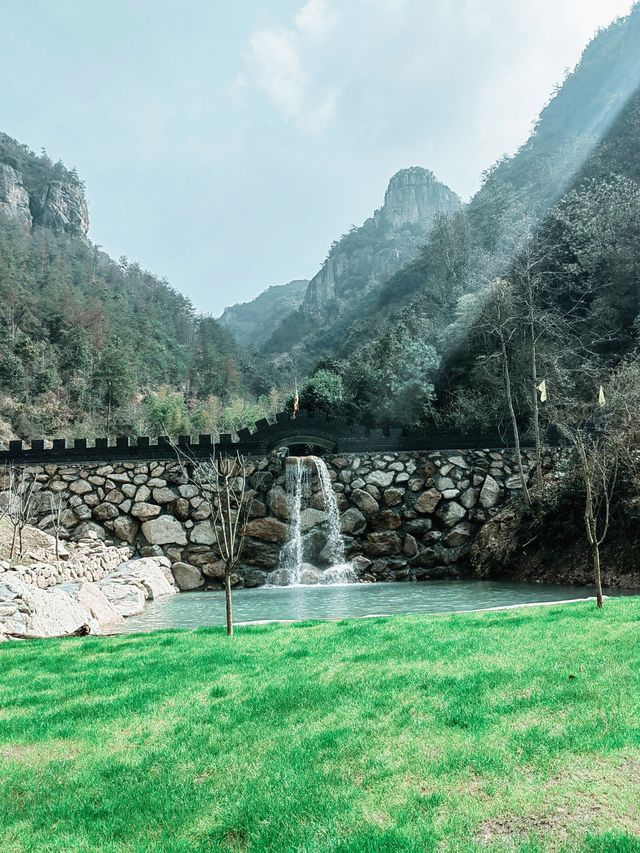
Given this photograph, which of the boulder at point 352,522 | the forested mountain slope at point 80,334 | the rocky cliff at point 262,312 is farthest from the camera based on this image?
the rocky cliff at point 262,312

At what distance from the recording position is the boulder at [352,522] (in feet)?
51.4

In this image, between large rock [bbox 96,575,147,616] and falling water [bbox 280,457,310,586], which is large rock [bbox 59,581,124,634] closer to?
large rock [bbox 96,575,147,616]

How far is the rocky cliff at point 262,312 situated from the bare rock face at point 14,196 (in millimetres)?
27478

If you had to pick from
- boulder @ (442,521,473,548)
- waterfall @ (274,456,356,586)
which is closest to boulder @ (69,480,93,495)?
waterfall @ (274,456,356,586)

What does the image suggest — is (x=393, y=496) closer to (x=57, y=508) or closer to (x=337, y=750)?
(x=57, y=508)

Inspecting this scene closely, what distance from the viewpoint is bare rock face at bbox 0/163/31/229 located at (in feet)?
222

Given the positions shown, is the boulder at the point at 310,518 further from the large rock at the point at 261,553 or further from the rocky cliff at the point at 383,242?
the rocky cliff at the point at 383,242

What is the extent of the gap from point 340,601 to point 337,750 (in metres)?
8.31

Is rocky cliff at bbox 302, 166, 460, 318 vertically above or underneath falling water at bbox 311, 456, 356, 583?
above

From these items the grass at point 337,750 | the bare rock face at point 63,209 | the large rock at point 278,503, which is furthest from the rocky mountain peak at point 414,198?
the grass at point 337,750

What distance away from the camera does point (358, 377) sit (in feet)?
86.6

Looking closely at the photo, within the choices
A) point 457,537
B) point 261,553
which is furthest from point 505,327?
point 261,553

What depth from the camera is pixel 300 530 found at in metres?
15.5

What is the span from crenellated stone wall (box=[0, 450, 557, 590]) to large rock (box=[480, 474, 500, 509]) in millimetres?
26
